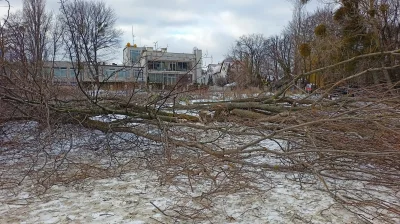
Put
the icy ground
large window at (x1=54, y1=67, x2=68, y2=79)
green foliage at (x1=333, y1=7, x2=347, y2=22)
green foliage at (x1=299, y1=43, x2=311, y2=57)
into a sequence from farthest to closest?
1. green foliage at (x1=333, y1=7, x2=347, y2=22)
2. green foliage at (x1=299, y1=43, x2=311, y2=57)
3. large window at (x1=54, y1=67, x2=68, y2=79)
4. the icy ground

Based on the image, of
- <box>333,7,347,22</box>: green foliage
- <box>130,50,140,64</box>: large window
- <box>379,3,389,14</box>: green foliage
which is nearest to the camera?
<box>130,50,140,64</box>: large window

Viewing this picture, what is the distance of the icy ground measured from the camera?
2514 mm

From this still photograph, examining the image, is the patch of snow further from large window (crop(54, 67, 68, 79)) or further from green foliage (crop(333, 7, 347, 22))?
green foliage (crop(333, 7, 347, 22))

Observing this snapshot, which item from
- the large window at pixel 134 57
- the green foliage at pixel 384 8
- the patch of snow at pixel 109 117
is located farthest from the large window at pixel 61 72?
the green foliage at pixel 384 8

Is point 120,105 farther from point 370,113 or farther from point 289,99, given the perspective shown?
point 370,113

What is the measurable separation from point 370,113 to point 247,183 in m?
1.71

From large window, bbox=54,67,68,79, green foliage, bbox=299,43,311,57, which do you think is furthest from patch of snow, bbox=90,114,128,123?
green foliage, bbox=299,43,311,57

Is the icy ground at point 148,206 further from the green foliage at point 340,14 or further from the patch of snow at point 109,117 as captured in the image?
the green foliage at point 340,14

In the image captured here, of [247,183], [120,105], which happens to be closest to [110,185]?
[247,183]

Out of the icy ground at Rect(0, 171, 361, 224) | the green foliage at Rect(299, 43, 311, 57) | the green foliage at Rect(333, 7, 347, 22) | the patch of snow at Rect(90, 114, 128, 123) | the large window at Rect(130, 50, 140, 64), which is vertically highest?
the green foliage at Rect(333, 7, 347, 22)

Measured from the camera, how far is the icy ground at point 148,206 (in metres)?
2.51

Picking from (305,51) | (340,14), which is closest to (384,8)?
(340,14)

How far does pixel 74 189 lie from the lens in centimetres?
323

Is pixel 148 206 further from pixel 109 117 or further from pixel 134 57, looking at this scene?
pixel 134 57
